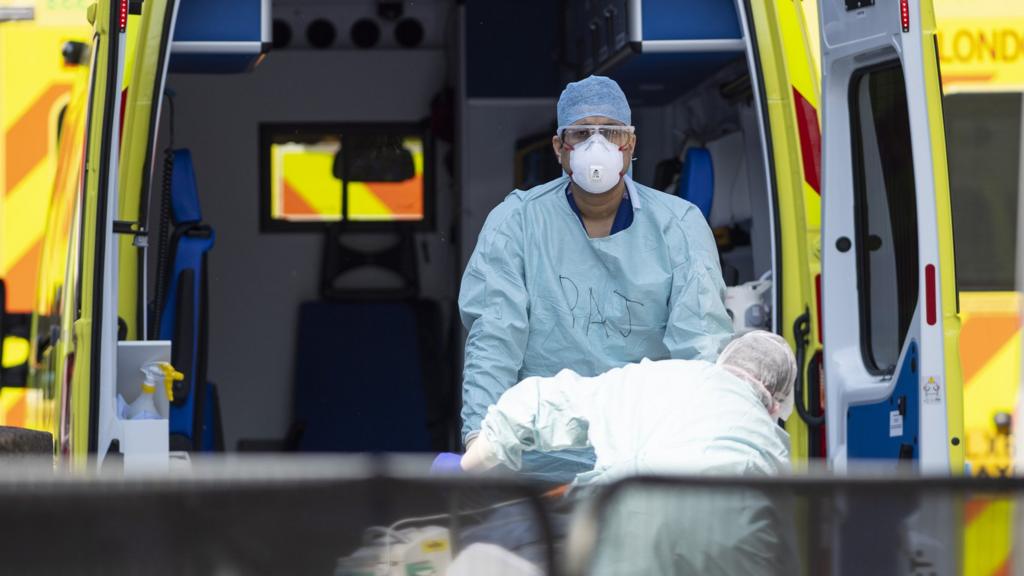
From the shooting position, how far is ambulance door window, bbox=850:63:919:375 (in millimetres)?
3783

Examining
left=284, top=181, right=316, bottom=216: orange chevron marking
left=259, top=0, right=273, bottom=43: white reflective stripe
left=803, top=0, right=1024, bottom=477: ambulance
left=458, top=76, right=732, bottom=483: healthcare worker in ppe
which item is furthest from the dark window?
left=284, top=181, right=316, bottom=216: orange chevron marking

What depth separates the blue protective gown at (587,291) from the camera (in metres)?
3.44

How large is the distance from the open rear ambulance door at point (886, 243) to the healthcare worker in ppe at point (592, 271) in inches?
17.5

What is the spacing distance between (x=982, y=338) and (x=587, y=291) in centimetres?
235

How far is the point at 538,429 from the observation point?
270 centimetres

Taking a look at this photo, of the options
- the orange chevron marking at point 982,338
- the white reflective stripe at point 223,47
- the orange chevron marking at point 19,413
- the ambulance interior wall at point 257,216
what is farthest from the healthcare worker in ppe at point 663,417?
the ambulance interior wall at point 257,216

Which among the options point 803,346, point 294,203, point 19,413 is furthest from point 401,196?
point 803,346

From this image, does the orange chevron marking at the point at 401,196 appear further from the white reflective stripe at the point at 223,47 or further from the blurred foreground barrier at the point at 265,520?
the blurred foreground barrier at the point at 265,520

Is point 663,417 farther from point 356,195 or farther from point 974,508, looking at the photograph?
point 356,195

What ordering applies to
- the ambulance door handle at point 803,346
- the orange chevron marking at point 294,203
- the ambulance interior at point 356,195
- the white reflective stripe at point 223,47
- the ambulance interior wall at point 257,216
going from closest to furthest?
the ambulance door handle at point 803,346
the white reflective stripe at point 223,47
the ambulance interior at point 356,195
the ambulance interior wall at point 257,216
the orange chevron marking at point 294,203

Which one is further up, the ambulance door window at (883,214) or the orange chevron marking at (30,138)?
the orange chevron marking at (30,138)

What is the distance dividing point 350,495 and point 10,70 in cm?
462

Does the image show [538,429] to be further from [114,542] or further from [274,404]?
[274,404]

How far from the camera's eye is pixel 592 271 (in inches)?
140
